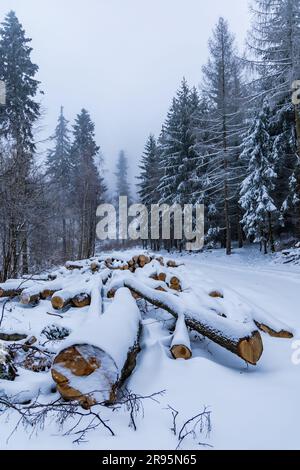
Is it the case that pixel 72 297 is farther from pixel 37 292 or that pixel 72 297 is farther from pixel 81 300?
pixel 37 292

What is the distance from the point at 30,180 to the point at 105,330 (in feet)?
30.5

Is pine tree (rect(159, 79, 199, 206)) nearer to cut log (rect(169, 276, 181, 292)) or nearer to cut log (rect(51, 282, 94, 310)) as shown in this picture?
cut log (rect(169, 276, 181, 292))

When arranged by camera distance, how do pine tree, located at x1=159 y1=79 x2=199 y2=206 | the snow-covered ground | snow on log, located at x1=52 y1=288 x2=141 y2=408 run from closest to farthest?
the snow-covered ground → snow on log, located at x1=52 y1=288 x2=141 y2=408 → pine tree, located at x1=159 y1=79 x2=199 y2=206

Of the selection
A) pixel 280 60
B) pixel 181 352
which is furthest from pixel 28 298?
pixel 280 60

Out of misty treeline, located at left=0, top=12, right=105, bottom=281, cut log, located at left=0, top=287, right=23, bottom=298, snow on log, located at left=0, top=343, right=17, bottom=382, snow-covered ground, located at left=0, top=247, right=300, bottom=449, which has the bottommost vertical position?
snow-covered ground, located at left=0, top=247, right=300, bottom=449

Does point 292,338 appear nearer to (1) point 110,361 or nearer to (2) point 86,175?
(1) point 110,361


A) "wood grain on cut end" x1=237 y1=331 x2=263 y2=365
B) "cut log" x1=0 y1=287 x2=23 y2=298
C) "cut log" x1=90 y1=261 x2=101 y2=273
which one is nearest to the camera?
"wood grain on cut end" x1=237 y1=331 x2=263 y2=365

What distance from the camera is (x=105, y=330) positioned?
111 inches

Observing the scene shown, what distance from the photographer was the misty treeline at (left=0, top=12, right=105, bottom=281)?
924 centimetres

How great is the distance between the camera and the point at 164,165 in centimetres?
2727

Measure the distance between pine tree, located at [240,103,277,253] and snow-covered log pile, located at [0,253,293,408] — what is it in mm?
10692

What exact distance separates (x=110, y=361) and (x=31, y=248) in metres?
10.2

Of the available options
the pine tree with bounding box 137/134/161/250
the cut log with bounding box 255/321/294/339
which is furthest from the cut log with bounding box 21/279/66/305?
the pine tree with bounding box 137/134/161/250
